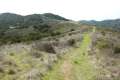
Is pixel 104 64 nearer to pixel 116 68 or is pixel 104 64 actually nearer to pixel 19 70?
pixel 116 68

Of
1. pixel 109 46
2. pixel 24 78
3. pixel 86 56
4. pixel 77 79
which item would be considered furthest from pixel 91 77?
pixel 109 46

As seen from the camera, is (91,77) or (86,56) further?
(86,56)

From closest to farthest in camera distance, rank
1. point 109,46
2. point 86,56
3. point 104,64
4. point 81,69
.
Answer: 1. point 81,69
2. point 104,64
3. point 86,56
4. point 109,46

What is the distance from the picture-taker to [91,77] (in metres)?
20.6

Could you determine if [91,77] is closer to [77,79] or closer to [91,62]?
[77,79]

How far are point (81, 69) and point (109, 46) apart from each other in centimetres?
1744

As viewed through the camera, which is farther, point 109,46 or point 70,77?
point 109,46

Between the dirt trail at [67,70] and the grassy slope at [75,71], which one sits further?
the dirt trail at [67,70]

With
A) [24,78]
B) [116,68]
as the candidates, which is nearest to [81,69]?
[116,68]

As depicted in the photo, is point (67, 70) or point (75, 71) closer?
point (75, 71)

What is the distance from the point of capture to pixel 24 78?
17.8 meters

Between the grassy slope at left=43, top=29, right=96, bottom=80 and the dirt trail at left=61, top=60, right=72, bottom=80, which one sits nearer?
the grassy slope at left=43, top=29, right=96, bottom=80

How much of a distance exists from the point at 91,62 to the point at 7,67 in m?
9.51

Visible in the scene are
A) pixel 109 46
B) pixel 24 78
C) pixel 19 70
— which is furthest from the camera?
pixel 109 46
